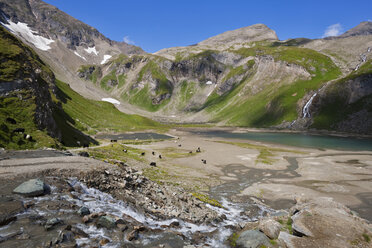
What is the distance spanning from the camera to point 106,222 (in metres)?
16.4

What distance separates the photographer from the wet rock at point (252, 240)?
1630 centimetres

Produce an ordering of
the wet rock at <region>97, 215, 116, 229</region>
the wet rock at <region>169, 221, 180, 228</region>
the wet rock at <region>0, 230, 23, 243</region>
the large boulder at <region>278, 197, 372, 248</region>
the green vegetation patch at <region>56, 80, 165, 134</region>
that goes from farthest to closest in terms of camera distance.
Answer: the green vegetation patch at <region>56, 80, 165, 134</region>, the wet rock at <region>169, 221, 180, 228</region>, the wet rock at <region>97, 215, 116, 229</region>, the large boulder at <region>278, 197, 372, 248</region>, the wet rock at <region>0, 230, 23, 243</region>

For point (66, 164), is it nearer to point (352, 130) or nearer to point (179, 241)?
point (179, 241)

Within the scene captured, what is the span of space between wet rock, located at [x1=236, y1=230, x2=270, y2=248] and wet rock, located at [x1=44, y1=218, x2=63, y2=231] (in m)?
13.6

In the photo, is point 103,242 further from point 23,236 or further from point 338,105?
point 338,105

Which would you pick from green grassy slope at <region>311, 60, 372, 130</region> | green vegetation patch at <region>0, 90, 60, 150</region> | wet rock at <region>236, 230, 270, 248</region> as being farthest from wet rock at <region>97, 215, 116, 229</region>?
green grassy slope at <region>311, 60, 372, 130</region>

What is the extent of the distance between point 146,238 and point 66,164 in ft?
45.8

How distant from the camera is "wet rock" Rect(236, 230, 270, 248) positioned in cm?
1630

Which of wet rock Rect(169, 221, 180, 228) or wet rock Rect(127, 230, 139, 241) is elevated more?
wet rock Rect(127, 230, 139, 241)

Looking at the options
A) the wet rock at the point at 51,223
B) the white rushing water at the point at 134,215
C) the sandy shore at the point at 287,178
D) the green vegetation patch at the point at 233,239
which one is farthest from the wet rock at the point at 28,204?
the sandy shore at the point at 287,178

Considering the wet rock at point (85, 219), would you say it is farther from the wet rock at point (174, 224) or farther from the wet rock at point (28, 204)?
the wet rock at point (174, 224)

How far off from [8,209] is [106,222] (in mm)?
6644

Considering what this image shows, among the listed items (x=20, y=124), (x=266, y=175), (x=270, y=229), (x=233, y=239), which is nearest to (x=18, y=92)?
(x=20, y=124)

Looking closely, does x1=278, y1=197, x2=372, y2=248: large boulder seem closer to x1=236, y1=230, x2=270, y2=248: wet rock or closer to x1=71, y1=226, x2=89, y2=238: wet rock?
x1=236, y1=230, x2=270, y2=248: wet rock
